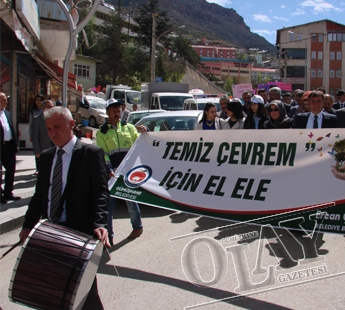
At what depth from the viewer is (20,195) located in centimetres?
827

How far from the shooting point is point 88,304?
307cm

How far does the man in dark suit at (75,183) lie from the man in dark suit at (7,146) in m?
4.47

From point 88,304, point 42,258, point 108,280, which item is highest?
point 42,258

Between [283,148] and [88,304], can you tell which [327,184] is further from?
[88,304]

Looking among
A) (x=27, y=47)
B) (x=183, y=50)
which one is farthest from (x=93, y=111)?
(x=183, y=50)

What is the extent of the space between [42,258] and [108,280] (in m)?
1.93

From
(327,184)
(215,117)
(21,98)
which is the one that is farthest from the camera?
(21,98)

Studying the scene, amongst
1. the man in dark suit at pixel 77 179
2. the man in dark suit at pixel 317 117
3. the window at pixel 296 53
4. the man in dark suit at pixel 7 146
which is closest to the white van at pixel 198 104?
the man in dark suit at pixel 7 146

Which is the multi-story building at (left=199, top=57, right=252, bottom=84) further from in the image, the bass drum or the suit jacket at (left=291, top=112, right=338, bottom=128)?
the bass drum

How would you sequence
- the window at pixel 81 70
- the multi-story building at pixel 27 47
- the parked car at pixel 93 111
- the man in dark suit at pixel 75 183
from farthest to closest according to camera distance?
the window at pixel 81 70 → the parked car at pixel 93 111 → the multi-story building at pixel 27 47 → the man in dark suit at pixel 75 183

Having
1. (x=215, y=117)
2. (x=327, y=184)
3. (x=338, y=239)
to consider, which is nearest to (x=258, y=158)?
(x=327, y=184)

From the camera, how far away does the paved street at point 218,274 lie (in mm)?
3953

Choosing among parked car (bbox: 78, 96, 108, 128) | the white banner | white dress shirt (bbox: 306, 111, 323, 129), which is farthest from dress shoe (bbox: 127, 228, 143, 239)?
parked car (bbox: 78, 96, 108, 128)

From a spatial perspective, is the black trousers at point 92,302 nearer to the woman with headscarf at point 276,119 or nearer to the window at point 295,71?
the woman with headscarf at point 276,119
